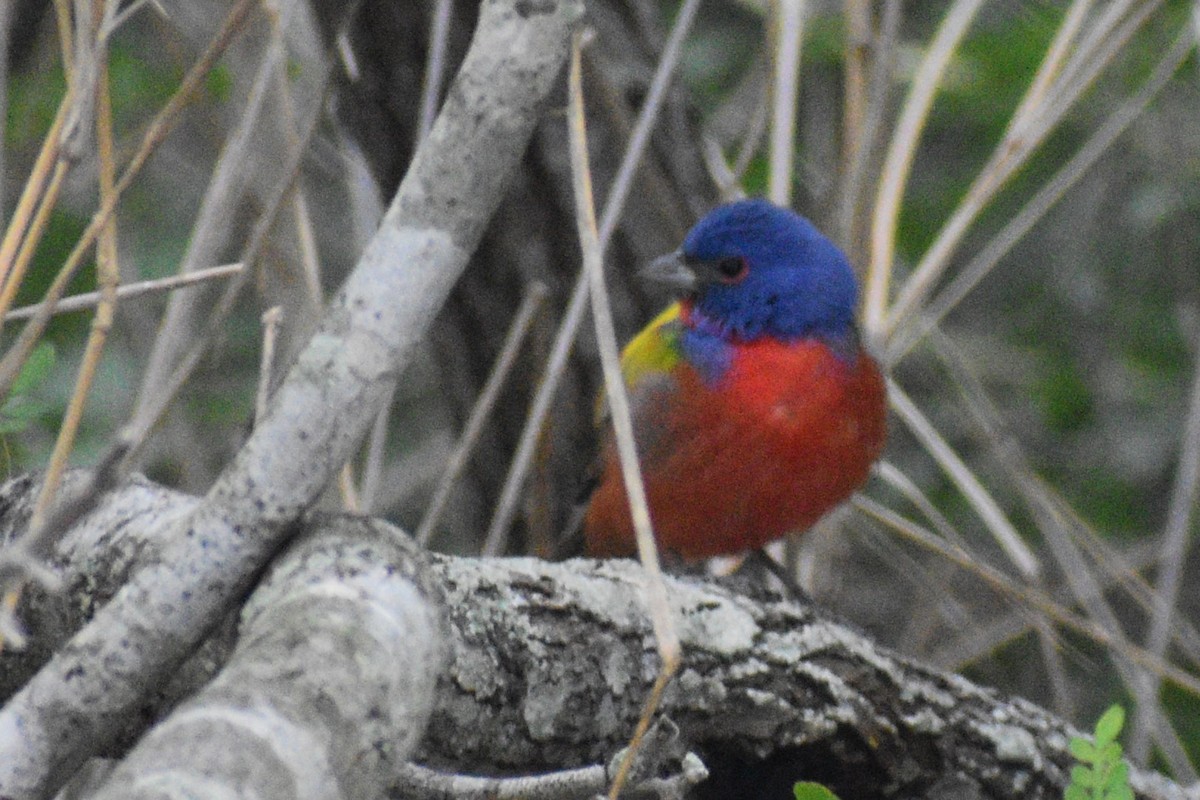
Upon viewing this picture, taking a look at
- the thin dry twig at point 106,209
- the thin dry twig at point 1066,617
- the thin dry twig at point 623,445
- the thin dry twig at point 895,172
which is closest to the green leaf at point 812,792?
the thin dry twig at point 623,445

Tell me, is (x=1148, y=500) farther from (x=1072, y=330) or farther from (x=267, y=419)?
(x=267, y=419)

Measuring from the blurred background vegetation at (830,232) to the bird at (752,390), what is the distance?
5.1 inches

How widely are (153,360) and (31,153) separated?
1.57m

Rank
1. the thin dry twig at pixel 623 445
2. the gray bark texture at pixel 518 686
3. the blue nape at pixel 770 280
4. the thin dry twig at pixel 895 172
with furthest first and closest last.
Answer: the blue nape at pixel 770 280 < the thin dry twig at pixel 895 172 < the thin dry twig at pixel 623 445 < the gray bark texture at pixel 518 686

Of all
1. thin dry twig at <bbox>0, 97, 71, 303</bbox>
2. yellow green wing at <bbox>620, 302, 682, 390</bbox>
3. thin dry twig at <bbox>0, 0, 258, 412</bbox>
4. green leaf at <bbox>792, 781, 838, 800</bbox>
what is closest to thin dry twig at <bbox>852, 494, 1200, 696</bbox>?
yellow green wing at <bbox>620, 302, 682, 390</bbox>

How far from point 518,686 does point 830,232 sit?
2.11 m

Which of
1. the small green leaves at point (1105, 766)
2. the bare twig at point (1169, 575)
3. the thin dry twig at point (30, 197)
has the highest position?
the thin dry twig at point (30, 197)

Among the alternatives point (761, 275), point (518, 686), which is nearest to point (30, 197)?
point (518, 686)

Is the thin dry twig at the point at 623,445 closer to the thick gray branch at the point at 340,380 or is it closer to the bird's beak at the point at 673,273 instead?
the thick gray branch at the point at 340,380

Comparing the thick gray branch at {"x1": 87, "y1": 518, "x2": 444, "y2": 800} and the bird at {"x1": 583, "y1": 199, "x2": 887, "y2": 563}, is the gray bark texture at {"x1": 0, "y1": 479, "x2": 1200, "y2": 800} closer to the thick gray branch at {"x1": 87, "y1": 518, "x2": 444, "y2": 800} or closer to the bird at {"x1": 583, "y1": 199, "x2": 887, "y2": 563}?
the thick gray branch at {"x1": 87, "y1": 518, "x2": 444, "y2": 800}

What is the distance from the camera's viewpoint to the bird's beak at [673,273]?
359 cm

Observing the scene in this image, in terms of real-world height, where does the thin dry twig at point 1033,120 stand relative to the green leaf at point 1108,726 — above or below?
above

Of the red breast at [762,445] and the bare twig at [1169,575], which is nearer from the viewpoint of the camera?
the bare twig at [1169,575]

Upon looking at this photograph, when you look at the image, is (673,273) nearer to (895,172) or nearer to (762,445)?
(762,445)
